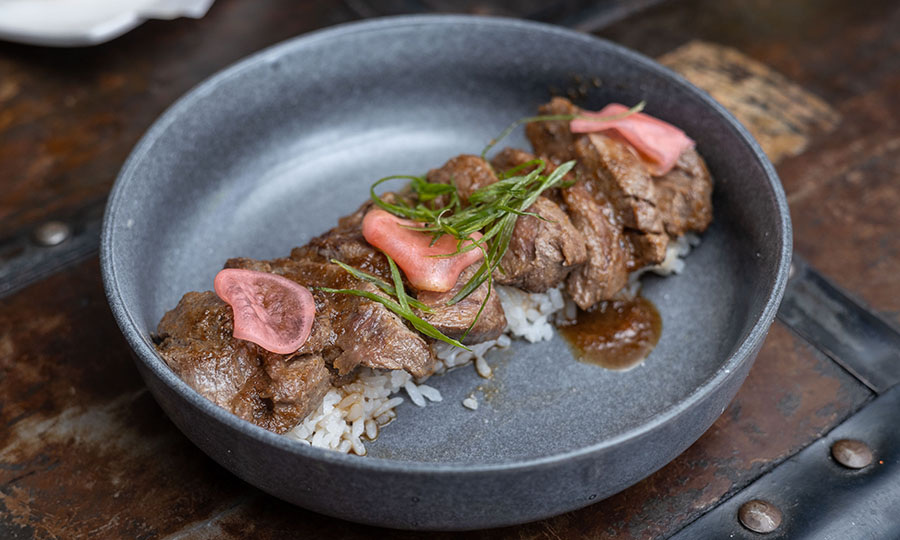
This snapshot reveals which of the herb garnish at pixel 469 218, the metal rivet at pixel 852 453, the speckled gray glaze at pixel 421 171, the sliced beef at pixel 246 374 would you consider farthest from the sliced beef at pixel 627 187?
the sliced beef at pixel 246 374

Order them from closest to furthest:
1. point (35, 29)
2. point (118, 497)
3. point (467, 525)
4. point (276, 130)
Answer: point (467, 525)
point (118, 497)
point (276, 130)
point (35, 29)

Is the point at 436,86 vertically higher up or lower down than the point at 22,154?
higher up

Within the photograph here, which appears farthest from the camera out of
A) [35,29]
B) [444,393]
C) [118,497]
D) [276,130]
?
[35,29]

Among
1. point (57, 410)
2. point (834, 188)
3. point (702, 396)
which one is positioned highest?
point (702, 396)

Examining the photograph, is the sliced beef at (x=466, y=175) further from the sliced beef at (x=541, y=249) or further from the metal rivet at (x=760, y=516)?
the metal rivet at (x=760, y=516)

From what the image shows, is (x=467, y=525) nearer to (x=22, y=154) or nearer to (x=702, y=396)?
(x=702, y=396)

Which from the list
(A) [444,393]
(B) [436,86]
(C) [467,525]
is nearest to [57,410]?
(A) [444,393]
